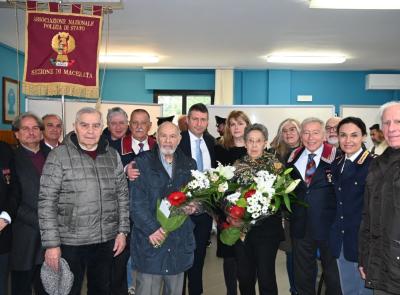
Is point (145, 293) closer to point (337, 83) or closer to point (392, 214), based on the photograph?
point (392, 214)

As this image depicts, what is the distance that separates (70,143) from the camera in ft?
8.30

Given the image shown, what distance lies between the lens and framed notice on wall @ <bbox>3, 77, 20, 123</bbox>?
7.23 meters

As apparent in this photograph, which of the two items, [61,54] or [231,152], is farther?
[61,54]

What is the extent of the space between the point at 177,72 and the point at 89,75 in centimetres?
599

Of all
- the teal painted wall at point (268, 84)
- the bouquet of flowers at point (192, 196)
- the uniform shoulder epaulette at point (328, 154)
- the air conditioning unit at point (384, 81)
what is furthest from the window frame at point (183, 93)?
the bouquet of flowers at point (192, 196)

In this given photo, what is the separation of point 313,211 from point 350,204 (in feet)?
1.06

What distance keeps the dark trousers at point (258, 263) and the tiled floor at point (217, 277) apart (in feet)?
3.83

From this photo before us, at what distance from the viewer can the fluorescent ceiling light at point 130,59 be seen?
26.7 ft

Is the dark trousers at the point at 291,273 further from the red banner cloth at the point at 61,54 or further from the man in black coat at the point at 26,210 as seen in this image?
the red banner cloth at the point at 61,54

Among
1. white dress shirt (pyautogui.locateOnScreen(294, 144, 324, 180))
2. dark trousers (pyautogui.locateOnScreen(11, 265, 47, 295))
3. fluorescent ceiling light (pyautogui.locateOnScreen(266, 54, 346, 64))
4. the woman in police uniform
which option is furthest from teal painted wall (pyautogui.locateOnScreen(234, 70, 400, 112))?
dark trousers (pyautogui.locateOnScreen(11, 265, 47, 295))

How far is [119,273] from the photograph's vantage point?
3.06m

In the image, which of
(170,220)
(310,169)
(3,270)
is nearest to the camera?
(170,220)

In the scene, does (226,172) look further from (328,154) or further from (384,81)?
(384,81)

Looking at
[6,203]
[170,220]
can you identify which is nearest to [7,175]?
[6,203]
